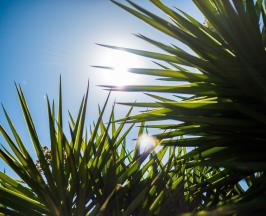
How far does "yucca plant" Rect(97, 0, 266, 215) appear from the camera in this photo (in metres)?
1.55

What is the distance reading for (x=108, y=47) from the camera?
172 cm

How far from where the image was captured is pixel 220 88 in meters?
1.67

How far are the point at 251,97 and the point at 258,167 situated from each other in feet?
1.68

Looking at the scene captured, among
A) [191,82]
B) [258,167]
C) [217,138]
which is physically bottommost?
[258,167]

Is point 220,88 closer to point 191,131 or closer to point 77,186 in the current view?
point 191,131

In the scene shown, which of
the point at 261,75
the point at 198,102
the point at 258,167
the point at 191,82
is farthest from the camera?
the point at 191,82

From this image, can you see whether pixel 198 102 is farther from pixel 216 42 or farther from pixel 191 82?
pixel 216 42

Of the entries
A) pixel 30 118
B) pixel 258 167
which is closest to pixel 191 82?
pixel 258 167

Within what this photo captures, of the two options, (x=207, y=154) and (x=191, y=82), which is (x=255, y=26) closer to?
(x=191, y=82)

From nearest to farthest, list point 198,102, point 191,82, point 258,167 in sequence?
point 258,167 → point 198,102 → point 191,82

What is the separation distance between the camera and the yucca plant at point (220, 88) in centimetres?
Answer: 155

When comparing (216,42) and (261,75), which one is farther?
(216,42)

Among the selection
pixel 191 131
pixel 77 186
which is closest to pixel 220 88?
pixel 191 131

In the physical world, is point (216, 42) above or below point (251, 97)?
above
